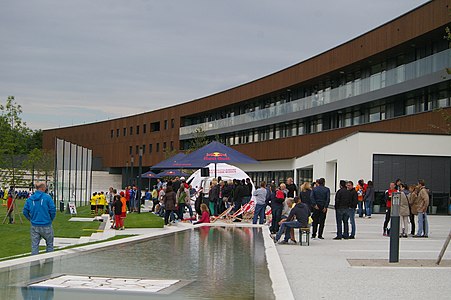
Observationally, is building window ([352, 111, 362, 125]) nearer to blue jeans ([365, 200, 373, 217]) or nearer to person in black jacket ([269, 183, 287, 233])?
blue jeans ([365, 200, 373, 217])

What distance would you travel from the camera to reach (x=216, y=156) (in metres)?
27.8

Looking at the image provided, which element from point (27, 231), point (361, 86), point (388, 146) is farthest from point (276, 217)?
point (361, 86)

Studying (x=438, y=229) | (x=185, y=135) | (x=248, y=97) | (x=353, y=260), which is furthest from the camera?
(x=185, y=135)

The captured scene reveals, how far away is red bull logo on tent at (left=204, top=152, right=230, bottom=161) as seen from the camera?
2777cm

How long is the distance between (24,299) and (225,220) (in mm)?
17443

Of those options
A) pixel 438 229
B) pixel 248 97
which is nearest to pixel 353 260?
pixel 438 229

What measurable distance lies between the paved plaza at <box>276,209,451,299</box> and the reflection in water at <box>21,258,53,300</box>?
3589 millimetres

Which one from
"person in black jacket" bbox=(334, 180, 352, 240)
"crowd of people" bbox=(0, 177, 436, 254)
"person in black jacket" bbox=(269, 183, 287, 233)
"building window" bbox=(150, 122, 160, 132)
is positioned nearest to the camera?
"crowd of people" bbox=(0, 177, 436, 254)

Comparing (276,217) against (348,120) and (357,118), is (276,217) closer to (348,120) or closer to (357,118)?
(357,118)

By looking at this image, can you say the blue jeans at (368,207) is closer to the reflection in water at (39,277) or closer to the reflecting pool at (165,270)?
the reflecting pool at (165,270)

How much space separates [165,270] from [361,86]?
31230mm

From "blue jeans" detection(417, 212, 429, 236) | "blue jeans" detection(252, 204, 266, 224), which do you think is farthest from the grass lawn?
"blue jeans" detection(417, 212, 429, 236)

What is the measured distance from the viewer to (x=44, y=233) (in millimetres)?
13695

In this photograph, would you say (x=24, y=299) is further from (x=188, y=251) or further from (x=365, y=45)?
(x=365, y=45)
